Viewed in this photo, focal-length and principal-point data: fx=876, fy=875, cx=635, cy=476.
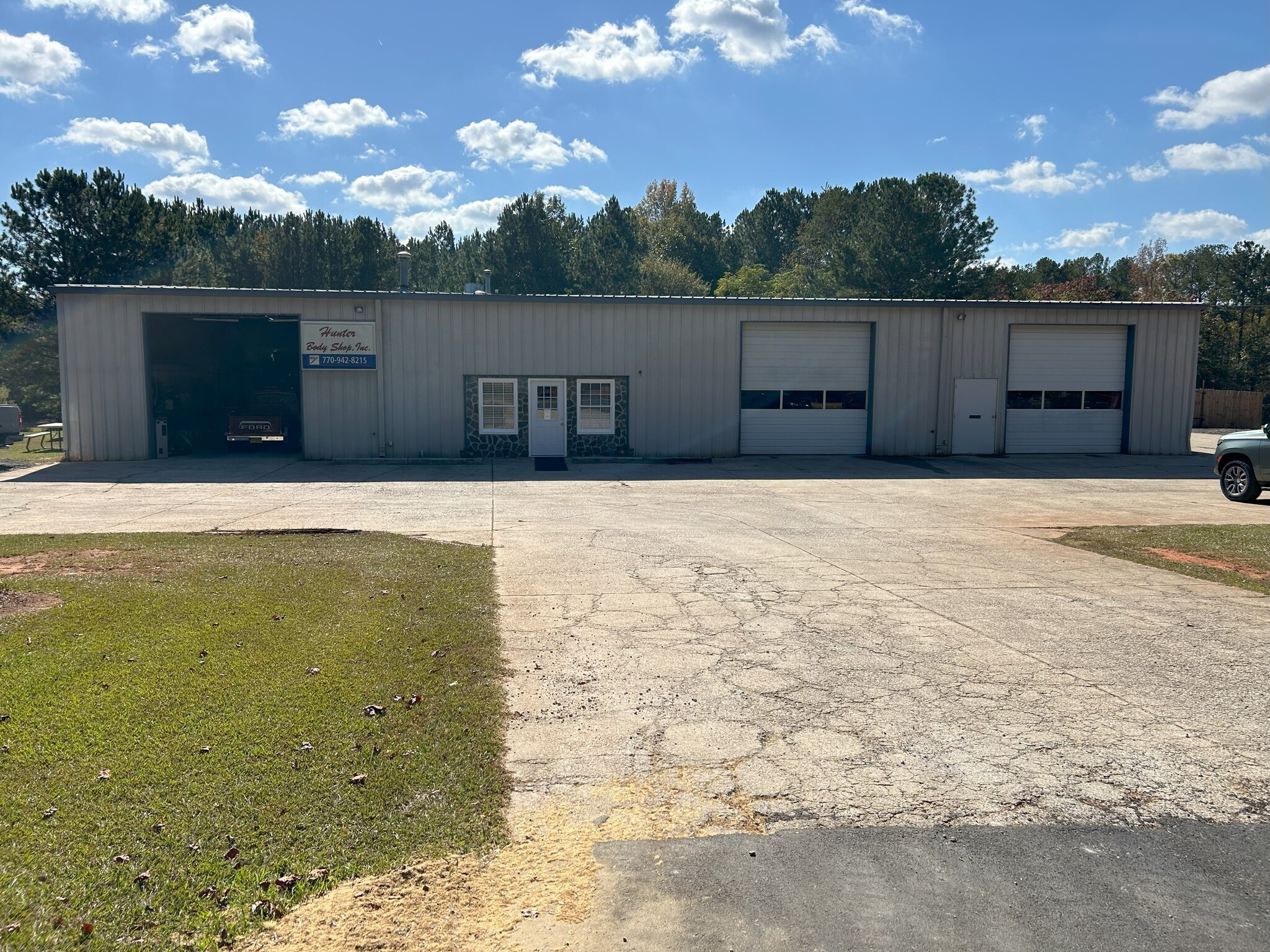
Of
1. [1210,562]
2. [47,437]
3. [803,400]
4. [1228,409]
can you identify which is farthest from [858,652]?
[1228,409]

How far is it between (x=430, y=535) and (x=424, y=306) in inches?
514

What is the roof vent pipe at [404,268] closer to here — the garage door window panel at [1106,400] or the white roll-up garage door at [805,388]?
the white roll-up garage door at [805,388]

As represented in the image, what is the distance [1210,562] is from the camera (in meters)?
10.7

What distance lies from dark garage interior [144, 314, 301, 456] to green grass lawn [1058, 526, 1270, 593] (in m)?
20.4

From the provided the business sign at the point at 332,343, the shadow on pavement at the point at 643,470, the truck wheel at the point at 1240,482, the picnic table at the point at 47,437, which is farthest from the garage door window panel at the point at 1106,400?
the picnic table at the point at 47,437

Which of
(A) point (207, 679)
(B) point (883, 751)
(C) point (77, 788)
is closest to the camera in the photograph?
(C) point (77, 788)

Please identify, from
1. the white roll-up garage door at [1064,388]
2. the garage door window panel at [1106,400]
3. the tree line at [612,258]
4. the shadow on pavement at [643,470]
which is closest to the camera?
the shadow on pavement at [643,470]

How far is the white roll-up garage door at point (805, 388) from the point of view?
25297mm

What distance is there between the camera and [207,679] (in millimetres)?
5797

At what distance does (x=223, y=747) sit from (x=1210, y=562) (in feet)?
36.1

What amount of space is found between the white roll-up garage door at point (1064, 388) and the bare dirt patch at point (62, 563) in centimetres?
2379

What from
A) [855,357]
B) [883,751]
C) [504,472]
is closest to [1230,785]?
[883,751]

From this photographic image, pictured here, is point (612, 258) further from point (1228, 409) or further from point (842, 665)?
point (842, 665)

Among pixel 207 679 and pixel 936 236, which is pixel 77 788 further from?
pixel 936 236
